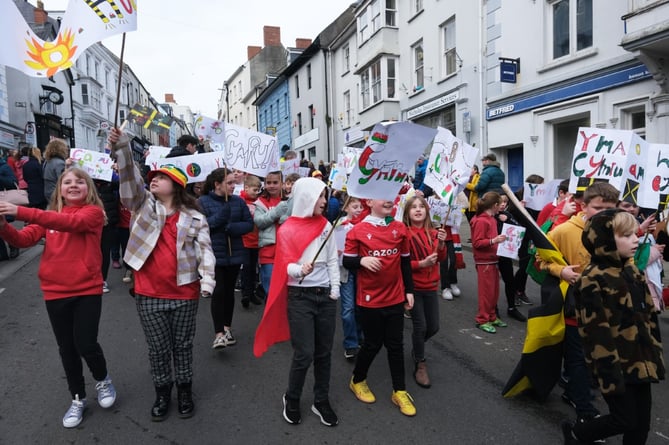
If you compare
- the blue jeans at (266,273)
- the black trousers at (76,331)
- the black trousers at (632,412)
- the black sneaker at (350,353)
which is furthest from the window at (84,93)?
the black trousers at (632,412)

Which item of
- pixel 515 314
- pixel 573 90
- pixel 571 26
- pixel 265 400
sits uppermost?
pixel 571 26

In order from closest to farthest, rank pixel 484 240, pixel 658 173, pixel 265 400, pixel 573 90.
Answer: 1. pixel 265 400
2. pixel 658 173
3. pixel 484 240
4. pixel 573 90

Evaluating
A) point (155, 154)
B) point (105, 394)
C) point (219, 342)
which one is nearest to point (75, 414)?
point (105, 394)

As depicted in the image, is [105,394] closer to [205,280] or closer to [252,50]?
[205,280]

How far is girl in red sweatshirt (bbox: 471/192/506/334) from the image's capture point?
5.34m

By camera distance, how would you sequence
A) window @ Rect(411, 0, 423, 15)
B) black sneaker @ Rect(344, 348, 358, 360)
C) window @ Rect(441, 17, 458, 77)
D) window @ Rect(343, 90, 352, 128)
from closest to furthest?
black sneaker @ Rect(344, 348, 358, 360)
window @ Rect(441, 17, 458, 77)
window @ Rect(411, 0, 423, 15)
window @ Rect(343, 90, 352, 128)

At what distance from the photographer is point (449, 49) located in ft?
55.3

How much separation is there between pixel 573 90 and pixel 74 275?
12131 mm

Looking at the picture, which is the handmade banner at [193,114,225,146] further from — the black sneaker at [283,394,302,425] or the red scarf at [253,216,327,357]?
the black sneaker at [283,394,302,425]

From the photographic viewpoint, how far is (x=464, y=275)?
8.27 meters

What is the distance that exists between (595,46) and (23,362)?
41.3ft

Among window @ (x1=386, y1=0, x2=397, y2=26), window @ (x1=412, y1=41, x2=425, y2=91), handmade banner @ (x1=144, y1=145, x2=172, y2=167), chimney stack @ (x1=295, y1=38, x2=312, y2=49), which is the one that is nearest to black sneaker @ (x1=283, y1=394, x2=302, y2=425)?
handmade banner @ (x1=144, y1=145, x2=172, y2=167)

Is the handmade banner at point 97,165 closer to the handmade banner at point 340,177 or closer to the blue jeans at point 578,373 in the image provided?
the handmade banner at point 340,177

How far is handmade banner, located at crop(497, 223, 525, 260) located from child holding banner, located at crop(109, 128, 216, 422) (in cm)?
375
